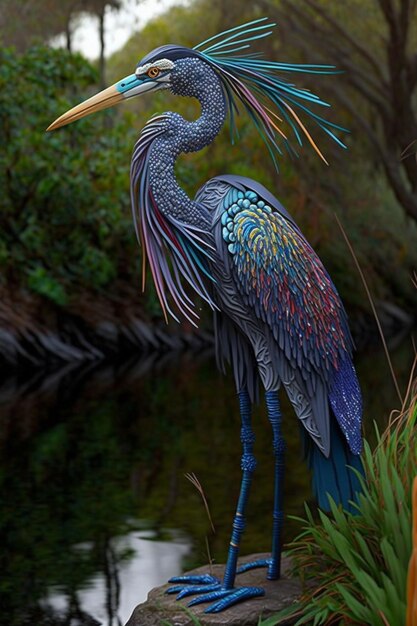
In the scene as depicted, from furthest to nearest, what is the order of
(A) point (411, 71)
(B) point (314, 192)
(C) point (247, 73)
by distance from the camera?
(B) point (314, 192) → (A) point (411, 71) → (C) point (247, 73)

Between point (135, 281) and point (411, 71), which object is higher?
point (411, 71)

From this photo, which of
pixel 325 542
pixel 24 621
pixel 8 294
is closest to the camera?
pixel 325 542

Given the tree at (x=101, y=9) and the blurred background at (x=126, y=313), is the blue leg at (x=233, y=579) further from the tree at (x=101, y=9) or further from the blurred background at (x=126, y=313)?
the tree at (x=101, y=9)

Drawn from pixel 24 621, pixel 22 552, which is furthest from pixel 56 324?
pixel 24 621

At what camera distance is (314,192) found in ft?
60.1

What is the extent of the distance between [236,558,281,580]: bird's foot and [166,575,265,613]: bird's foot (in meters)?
0.13

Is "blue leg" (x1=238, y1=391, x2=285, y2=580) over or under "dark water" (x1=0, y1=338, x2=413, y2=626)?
over

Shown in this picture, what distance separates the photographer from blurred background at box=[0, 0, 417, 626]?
19.3 feet

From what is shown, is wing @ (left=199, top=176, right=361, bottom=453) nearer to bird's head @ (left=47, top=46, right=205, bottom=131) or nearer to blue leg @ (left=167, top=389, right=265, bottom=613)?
blue leg @ (left=167, top=389, right=265, bottom=613)

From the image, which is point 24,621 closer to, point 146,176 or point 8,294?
point 146,176

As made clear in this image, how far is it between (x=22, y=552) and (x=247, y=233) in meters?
2.44

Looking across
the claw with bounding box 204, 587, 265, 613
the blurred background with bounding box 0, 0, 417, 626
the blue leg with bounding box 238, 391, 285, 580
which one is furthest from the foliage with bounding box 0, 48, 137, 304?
the claw with bounding box 204, 587, 265, 613

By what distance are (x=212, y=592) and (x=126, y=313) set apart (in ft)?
39.4

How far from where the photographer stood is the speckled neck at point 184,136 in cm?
399
